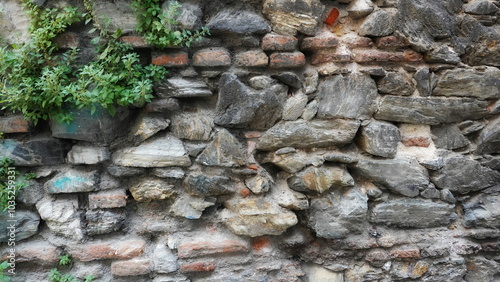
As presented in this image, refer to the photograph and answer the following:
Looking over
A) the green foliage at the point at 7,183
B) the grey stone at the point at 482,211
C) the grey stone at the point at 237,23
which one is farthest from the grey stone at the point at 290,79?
the green foliage at the point at 7,183

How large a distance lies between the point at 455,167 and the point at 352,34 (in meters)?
0.97

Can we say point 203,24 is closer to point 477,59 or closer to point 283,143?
point 283,143

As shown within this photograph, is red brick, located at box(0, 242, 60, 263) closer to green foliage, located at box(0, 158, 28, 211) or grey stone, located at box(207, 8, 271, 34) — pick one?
green foliage, located at box(0, 158, 28, 211)

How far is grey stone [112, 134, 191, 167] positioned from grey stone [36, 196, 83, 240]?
34cm

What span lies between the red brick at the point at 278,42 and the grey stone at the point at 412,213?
3.29 feet

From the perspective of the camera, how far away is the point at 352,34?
6.01ft

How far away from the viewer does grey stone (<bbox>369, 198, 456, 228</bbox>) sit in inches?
73.4

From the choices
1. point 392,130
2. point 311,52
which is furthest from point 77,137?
point 392,130

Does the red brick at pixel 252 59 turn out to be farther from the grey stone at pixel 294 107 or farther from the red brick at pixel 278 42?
the grey stone at pixel 294 107

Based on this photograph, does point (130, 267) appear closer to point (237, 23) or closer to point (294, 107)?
point (294, 107)

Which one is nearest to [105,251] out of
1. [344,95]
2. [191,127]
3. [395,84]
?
[191,127]

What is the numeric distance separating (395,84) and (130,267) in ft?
5.57

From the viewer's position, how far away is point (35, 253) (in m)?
1.65

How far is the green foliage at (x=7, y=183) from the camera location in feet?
5.30
